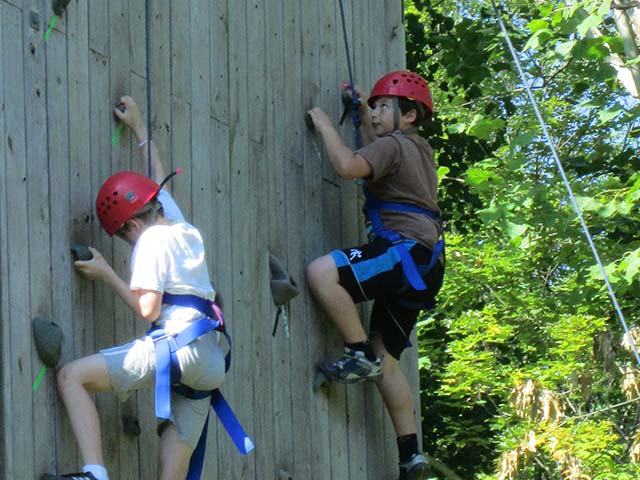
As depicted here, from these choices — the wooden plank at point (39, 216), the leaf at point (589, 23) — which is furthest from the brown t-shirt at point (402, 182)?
the leaf at point (589, 23)

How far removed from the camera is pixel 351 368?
6129 millimetres

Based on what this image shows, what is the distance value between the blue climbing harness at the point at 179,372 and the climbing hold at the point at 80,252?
11.9 inches

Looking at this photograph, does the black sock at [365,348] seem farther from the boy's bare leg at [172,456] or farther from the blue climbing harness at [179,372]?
the boy's bare leg at [172,456]

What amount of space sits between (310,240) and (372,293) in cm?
42

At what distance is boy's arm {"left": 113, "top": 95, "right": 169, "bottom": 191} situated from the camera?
4910mm

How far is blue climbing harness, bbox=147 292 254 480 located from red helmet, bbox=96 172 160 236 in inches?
12.3

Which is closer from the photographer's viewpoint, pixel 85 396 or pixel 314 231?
pixel 85 396

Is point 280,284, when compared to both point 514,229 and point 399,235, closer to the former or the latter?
point 399,235

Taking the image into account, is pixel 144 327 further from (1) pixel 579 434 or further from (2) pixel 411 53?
(1) pixel 579 434

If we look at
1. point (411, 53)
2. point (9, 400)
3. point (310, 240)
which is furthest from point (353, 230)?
point (411, 53)

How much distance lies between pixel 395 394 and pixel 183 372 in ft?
6.78

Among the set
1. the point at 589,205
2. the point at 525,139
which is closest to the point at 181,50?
the point at 525,139

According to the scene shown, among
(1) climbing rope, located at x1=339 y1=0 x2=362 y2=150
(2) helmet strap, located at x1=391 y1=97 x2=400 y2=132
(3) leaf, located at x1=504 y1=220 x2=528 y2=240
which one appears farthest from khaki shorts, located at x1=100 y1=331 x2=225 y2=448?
(3) leaf, located at x1=504 y1=220 x2=528 y2=240

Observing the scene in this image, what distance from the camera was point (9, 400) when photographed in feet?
13.5
